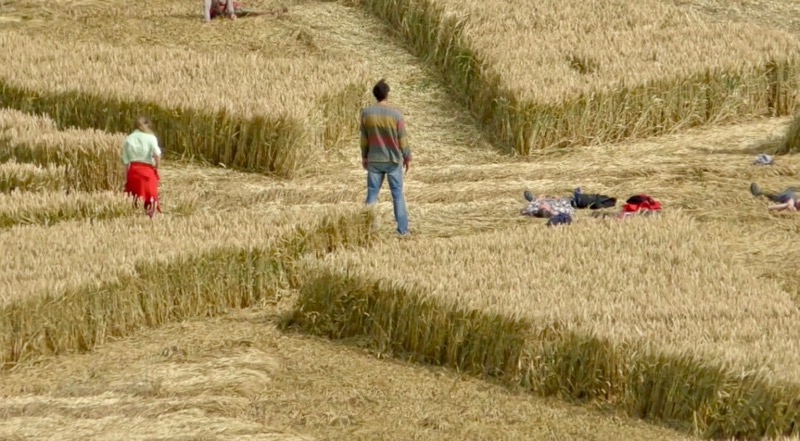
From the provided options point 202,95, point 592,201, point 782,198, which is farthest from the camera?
point 202,95

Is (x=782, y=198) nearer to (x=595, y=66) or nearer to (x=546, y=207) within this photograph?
(x=546, y=207)

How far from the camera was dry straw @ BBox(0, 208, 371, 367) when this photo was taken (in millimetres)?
12570

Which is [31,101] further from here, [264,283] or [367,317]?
[367,317]

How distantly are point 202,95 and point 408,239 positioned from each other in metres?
5.23

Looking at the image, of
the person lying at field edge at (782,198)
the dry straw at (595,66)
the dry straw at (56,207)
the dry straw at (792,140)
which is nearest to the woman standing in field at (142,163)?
the dry straw at (56,207)

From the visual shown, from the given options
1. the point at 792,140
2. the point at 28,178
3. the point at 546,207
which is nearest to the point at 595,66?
the point at 792,140

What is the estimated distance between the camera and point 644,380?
1135 cm

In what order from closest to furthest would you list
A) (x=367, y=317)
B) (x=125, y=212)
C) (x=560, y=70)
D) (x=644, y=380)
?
1. (x=644, y=380)
2. (x=367, y=317)
3. (x=125, y=212)
4. (x=560, y=70)

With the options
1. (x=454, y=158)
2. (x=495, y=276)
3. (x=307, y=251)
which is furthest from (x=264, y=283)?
(x=454, y=158)

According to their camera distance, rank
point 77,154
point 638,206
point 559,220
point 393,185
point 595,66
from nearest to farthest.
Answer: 1. point 393,185
2. point 559,220
3. point 638,206
4. point 77,154
5. point 595,66

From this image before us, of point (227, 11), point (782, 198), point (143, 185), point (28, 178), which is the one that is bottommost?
point (227, 11)

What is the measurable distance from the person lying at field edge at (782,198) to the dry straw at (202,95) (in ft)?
18.0

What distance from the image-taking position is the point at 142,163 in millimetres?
16125

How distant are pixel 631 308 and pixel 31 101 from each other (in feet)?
35.2
